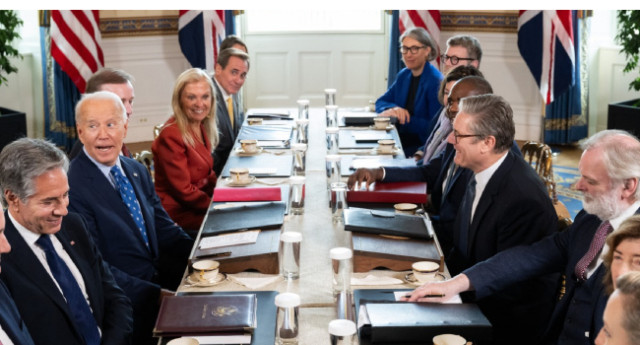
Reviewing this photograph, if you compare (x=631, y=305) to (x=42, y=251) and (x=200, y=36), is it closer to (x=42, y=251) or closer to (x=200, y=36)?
(x=42, y=251)

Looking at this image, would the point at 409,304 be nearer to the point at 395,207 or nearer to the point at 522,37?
the point at 395,207

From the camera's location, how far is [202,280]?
2787mm

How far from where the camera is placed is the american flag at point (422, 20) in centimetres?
847

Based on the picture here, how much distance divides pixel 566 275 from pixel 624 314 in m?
1.17

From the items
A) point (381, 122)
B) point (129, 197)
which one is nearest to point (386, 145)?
point (381, 122)

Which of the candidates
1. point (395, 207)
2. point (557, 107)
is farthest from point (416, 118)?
point (557, 107)

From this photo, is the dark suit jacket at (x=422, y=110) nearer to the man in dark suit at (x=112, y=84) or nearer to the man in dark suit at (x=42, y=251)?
the man in dark suit at (x=112, y=84)

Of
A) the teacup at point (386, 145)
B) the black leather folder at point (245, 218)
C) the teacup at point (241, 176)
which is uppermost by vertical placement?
the teacup at point (386, 145)

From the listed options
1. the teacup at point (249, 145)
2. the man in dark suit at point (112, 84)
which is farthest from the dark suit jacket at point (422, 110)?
the man in dark suit at point (112, 84)

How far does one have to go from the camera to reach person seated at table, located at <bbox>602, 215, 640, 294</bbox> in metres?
2.22

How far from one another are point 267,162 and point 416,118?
A: 1.75 m

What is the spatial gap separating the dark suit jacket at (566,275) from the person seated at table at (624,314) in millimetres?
748

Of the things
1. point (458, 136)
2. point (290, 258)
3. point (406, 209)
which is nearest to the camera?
point (290, 258)

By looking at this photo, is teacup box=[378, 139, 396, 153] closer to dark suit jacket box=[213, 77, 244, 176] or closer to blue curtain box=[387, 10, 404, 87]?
dark suit jacket box=[213, 77, 244, 176]
